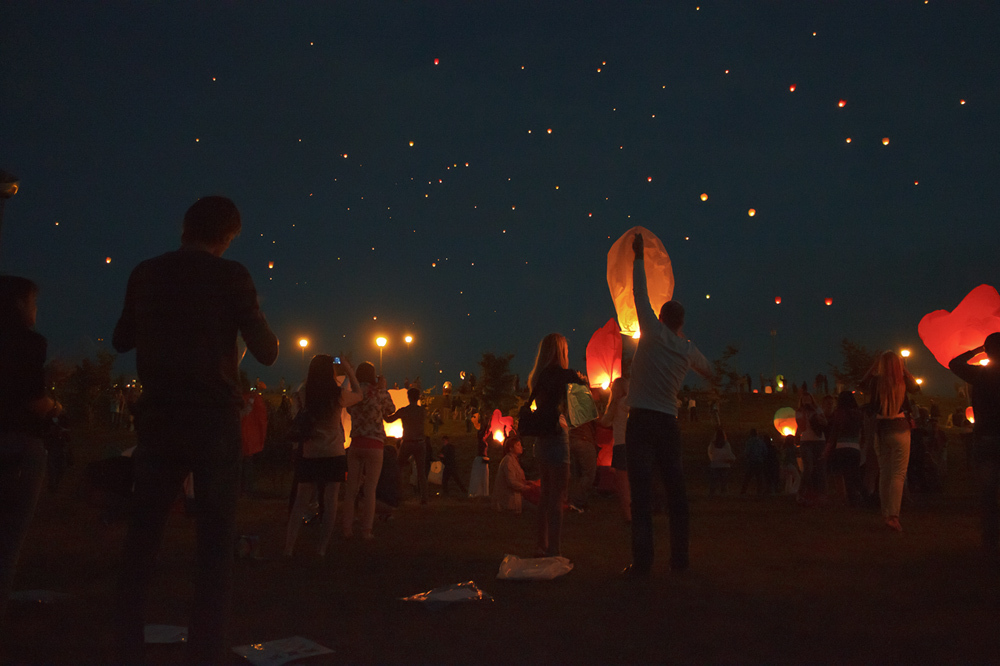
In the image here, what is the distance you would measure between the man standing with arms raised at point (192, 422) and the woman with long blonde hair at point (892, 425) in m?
6.93

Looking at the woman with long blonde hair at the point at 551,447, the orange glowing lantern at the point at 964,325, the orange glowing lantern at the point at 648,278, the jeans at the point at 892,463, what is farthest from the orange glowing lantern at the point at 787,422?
the woman with long blonde hair at the point at 551,447

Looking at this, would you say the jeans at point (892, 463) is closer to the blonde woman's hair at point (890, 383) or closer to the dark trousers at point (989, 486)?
the blonde woman's hair at point (890, 383)

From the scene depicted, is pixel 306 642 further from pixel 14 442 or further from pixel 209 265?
pixel 209 265

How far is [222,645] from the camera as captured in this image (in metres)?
2.48

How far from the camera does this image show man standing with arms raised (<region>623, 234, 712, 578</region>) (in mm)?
4938

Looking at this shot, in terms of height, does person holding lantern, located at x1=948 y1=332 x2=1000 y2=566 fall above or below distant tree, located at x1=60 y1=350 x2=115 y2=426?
below

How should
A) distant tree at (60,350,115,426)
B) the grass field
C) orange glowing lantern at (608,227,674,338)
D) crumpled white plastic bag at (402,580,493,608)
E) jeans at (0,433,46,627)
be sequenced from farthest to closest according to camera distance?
1. distant tree at (60,350,115,426)
2. orange glowing lantern at (608,227,674,338)
3. crumpled white plastic bag at (402,580,493,608)
4. the grass field
5. jeans at (0,433,46,627)

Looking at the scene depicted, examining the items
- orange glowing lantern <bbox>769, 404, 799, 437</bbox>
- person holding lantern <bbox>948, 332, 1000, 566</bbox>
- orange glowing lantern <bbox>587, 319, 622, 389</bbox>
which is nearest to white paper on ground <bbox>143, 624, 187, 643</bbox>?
person holding lantern <bbox>948, 332, 1000, 566</bbox>

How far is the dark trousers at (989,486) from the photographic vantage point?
534 cm

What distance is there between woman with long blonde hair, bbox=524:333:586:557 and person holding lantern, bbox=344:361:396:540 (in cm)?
206

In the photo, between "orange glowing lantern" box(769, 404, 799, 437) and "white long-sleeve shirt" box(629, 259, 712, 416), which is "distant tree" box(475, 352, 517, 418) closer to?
"orange glowing lantern" box(769, 404, 799, 437)

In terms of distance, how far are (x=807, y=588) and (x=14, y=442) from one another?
4.44m

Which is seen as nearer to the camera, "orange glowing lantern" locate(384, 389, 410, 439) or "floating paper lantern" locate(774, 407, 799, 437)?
"orange glowing lantern" locate(384, 389, 410, 439)

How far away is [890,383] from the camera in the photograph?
24.4 feet
